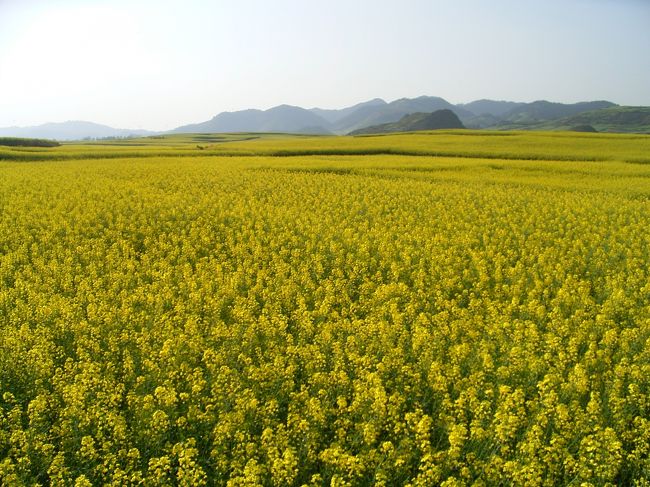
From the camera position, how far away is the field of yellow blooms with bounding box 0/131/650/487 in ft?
15.1

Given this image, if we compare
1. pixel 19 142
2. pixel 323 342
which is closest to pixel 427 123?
pixel 19 142

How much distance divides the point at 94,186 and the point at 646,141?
49.9 metres

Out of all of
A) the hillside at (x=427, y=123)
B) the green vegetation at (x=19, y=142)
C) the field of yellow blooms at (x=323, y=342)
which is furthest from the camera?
the hillside at (x=427, y=123)

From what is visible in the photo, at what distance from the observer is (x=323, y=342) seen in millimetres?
6797

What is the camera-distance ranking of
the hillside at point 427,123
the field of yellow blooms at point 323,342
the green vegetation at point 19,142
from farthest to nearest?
1. the hillside at point 427,123
2. the green vegetation at point 19,142
3. the field of yellow blooms at point 323,342

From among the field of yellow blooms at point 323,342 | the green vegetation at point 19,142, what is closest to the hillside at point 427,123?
the green vegetation at point 19,142

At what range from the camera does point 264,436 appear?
456cm

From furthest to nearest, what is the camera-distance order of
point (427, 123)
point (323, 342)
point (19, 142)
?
point (427, 123) → point (19, 142) → point (323, 342)

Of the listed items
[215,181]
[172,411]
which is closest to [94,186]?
[215,181]

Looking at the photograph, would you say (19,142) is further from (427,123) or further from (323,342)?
(427,123)

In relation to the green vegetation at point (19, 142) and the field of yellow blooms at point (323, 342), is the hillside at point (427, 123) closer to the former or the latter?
the green vegetation at point (19, 142)

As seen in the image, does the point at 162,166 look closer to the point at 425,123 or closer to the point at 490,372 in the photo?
the point at 490,372

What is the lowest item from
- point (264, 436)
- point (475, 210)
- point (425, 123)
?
point (264, 436)

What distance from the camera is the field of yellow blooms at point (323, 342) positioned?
4.59 meters
